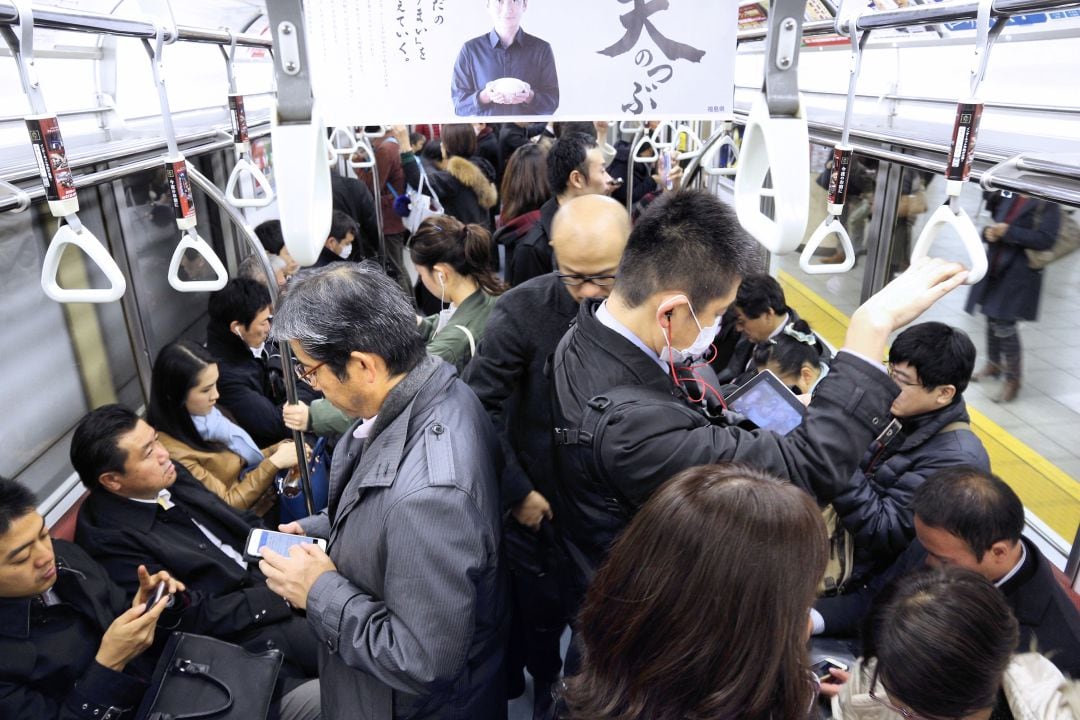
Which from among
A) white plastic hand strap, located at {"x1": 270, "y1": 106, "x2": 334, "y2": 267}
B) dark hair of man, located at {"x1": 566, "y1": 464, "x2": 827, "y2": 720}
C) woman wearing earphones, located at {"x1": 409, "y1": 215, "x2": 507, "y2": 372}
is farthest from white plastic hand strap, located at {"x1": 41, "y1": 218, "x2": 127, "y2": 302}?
woman wearing earphones, located at {"x1": 409, "y1": 215, "x2": 507, "y2": 372}

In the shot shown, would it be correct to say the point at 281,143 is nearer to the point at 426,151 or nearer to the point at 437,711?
the point at 437,711

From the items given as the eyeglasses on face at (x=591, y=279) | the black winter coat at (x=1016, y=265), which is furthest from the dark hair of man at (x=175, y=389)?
the black winter coat at (x=1016, y=265)

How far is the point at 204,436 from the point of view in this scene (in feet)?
10.8

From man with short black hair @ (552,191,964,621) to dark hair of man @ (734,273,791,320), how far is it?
1.72m

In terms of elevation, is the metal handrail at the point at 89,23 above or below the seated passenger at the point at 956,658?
above

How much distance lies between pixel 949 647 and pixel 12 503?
8.06 ft

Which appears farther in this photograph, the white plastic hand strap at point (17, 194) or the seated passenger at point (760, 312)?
the seated passenger at point (760, 312)

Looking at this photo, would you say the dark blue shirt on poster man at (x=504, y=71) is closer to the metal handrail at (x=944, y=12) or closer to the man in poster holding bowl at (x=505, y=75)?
the man in poster holding bowl at (x=505, y=75)

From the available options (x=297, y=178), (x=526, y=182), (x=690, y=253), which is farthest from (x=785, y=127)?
(x=526, y=182)

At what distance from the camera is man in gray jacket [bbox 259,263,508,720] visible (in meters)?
1.64

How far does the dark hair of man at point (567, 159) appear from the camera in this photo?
371 cm

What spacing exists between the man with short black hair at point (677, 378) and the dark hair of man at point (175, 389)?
198 centimetres

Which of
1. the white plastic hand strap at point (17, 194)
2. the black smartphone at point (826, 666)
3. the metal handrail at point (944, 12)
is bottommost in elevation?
the black smartphone at point (826, 666)

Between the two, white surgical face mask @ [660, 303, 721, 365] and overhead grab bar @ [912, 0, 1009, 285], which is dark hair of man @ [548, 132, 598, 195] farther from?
overhead grab bar @ [912, 0, 1009, 285]
